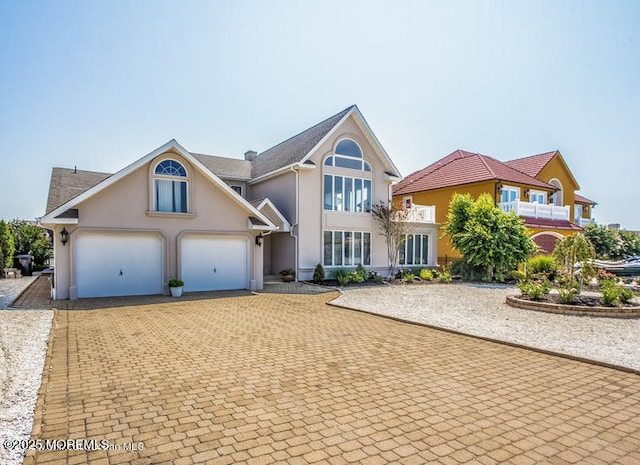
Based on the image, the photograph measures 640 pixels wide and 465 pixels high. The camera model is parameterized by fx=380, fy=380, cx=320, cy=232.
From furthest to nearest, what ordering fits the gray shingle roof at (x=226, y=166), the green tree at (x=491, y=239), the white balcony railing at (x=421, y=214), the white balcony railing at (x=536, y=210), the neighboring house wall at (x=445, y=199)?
1. the neighboring house wall at (x=445, y=199)
2. the white balcony railing at (x=536, y=210)
3. the gray shingle roof at (x=226, y=166)
4. the white balcony railing at (x=421, y=214)
5. the green tree at (x=491, y=239)

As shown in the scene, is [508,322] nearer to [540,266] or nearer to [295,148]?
[540,266]

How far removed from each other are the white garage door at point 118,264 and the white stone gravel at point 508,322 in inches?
282

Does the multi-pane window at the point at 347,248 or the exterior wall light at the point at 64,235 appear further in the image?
the multi-pane window at the point at 347,248

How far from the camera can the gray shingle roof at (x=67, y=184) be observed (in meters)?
→ 14.0

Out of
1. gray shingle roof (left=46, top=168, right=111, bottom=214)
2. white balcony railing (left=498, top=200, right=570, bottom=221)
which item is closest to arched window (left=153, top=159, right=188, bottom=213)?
gray shingle roof (left=46, top=168, right=111, bottom=214)

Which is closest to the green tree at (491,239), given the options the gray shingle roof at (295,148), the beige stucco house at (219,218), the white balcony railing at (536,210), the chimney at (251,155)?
the beige stucco house at (219,218)

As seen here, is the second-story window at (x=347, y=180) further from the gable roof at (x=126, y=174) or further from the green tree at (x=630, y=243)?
the green tree at (x=630, y=243)

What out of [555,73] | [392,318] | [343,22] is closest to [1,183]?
[343,22]

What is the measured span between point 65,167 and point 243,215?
10.9 meters

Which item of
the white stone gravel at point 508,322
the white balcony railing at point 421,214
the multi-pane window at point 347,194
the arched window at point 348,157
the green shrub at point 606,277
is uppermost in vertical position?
the arched window at point 348,157

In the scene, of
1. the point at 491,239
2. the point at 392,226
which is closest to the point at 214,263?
the point at 392,226

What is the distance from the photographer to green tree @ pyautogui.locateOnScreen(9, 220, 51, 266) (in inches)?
990

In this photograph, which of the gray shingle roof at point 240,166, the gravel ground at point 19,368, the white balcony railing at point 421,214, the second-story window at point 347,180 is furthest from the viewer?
the white balcony railing at point 421,214

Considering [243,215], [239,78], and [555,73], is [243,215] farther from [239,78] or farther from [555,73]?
[555,73]
